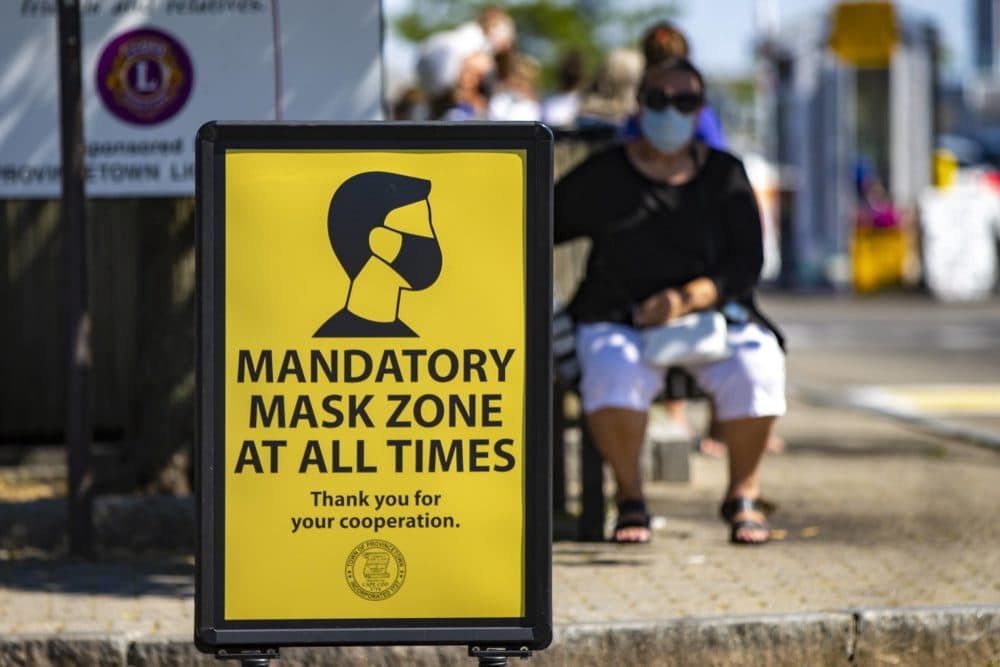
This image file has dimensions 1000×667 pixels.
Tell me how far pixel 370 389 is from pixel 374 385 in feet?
0.04

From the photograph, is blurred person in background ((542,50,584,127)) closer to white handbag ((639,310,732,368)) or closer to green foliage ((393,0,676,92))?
white handbag ((639,310,732,368))

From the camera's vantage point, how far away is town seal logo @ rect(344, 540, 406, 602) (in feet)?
13.9

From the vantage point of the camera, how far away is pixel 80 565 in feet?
21.1

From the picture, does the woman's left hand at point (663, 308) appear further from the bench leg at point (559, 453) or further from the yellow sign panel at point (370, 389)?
the yellow sign panel at point (370, 389)

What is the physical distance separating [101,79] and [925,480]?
156 inches

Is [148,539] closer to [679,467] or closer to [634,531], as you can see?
[634,531]

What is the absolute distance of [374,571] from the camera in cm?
425

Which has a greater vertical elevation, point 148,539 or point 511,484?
point 511,484

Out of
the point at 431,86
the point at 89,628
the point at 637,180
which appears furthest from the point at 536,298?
the point at 431,86

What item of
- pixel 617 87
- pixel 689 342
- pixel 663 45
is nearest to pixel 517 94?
pixel 617 87

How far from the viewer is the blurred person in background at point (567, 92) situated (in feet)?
36.0

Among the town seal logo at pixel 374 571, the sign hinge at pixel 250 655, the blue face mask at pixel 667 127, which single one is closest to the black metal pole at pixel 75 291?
the blue face mask at pixel 667 127

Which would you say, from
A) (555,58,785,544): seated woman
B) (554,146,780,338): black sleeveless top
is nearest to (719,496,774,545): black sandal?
(555,58,785,544): seated woman

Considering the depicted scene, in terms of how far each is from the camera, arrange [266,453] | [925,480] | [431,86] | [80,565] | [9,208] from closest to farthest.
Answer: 1. [266,453]
2. [80,565]
3. [9,208]
4. [925,480]
5. [431,86]
